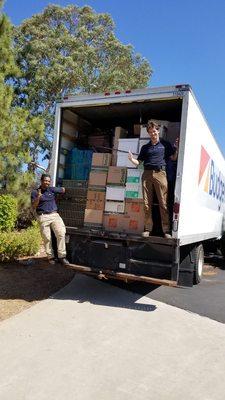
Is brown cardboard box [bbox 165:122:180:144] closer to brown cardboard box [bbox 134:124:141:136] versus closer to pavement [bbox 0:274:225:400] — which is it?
brown cardboard box [bbox 134:124:141:136]

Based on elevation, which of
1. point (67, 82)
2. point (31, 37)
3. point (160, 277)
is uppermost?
point (31, 37)

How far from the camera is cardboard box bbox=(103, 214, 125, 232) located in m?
7.46

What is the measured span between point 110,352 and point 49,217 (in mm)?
3163

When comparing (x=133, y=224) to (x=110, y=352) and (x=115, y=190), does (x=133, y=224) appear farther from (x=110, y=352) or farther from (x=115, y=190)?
(x=110, y=352)

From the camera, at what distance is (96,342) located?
5309 mm

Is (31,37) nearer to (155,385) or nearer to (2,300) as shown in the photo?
(2,300)

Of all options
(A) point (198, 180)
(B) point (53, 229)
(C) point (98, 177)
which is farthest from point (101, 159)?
(A) point (198, 180)

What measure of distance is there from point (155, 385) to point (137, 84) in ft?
78.4

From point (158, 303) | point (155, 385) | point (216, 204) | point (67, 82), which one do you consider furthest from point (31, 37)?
point (155, 385)

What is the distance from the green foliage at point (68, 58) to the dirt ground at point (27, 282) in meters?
12.8

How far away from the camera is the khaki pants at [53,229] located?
755cm

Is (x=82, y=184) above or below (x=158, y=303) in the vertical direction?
above

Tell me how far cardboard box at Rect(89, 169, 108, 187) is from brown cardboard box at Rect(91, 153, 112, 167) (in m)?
0.10

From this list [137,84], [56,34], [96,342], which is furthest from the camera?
[137,84]
